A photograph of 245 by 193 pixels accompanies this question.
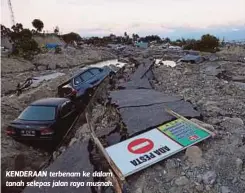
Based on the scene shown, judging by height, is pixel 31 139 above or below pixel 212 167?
below

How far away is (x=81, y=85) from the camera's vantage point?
1023cm

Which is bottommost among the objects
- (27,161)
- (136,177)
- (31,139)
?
(27,161)

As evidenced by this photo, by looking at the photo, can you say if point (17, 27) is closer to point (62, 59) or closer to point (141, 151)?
point (62, 59)

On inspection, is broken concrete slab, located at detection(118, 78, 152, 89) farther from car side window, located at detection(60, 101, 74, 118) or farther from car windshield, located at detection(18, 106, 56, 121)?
car windshield, located at detection(18, 106, 56, 121)

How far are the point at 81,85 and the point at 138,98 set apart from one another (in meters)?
3.16

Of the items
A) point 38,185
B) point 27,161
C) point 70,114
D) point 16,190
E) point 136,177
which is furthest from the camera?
point 70,114

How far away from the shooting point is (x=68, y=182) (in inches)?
173

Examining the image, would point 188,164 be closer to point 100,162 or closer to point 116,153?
point 116,153

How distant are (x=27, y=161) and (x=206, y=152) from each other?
13.7 ft

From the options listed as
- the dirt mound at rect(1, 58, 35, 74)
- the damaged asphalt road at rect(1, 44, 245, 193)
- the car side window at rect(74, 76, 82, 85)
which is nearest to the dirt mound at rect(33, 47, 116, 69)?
the dirt mound at rect(1, 58, 35, 74)

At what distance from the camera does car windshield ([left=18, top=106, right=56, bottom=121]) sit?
706 cm

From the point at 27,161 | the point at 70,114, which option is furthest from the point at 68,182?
the point at 70,114

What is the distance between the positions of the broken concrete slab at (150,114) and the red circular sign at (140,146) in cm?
37

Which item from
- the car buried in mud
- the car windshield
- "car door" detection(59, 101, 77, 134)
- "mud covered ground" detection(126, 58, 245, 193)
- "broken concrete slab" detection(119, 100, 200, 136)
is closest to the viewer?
"mud covered ground" detection(126, 58, 245, 193)
